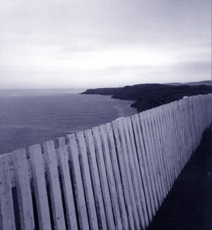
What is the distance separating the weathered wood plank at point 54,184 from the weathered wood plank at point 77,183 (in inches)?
9.7

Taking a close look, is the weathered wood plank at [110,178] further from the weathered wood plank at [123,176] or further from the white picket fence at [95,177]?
the weathered wood plank at [123,176]

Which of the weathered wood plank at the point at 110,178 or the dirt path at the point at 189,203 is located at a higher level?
the weathered wood plank at the point at 110,178

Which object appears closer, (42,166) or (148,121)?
(42,166)

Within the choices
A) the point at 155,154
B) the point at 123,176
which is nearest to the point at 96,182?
the point at 123,176

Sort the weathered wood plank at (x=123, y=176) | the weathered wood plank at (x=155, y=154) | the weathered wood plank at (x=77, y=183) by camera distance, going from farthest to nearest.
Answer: the weathered wood plank at (x=155, y=154), the weathered wood plank at (x=123, y=176), the weathered wood plank at (x=77, y=183)

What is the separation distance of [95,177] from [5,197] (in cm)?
113

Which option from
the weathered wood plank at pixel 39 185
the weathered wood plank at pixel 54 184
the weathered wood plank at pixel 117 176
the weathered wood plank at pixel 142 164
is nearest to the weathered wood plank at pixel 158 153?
the weathered wood plank at pixel 142 164

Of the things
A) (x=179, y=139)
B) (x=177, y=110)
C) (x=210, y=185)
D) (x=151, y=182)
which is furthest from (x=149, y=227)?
(x=177, y=110)

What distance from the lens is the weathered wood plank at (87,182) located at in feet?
7.97

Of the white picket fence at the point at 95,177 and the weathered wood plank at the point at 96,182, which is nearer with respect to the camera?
the white picket fence at the point at 95,177

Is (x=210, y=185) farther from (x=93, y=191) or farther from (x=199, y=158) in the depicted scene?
(x=93, y=191)

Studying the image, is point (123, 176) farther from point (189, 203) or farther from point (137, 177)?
point (189, 203)

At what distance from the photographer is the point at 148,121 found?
3.94m

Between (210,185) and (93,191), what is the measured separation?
9.70 ft
